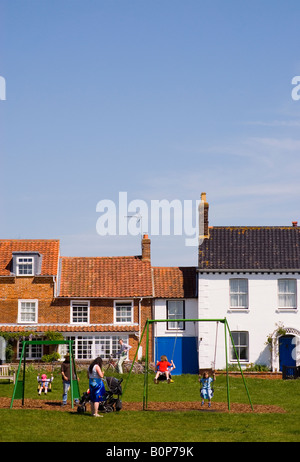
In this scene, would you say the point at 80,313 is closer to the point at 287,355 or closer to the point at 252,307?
the point at 252,307

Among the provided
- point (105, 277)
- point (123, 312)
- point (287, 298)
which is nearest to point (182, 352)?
point (123, 312)

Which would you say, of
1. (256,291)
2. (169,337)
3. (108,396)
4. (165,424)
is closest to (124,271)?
(169,337)

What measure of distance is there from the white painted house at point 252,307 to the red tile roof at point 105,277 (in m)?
4.42

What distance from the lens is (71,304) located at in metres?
49.0

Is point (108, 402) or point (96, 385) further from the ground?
point (96, 385)

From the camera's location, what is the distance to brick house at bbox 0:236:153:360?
48.1m

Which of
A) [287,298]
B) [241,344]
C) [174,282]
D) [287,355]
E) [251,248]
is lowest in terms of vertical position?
[287,355]

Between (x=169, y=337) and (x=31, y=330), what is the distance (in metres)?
8.94

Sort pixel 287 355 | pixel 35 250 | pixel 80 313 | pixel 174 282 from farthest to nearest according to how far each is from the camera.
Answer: pixel 35 250 → pixel 174 282 → pixel 80 313 → pixel 287 355

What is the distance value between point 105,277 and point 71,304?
10.3 ft

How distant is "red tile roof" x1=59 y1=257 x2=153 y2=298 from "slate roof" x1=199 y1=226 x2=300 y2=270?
15.6 feet

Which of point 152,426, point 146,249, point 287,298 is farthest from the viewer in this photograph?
point 146,249

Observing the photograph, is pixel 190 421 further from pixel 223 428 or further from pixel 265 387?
pixel 265 387

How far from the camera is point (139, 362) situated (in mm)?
45844
